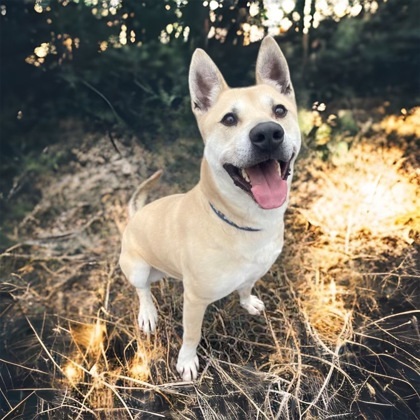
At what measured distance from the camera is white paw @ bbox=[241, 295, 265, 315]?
2.38 meters

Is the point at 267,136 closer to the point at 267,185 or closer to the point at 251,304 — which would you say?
the point at 267,185

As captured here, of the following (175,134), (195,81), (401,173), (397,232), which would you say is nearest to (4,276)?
(175,134)

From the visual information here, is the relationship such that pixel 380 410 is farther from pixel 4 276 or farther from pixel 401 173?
pixel 4 276

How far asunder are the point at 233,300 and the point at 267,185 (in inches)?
42.7

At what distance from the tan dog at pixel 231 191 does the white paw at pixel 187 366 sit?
90mm

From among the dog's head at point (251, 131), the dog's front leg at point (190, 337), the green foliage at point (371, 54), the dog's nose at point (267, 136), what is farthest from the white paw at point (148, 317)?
the green foliage at point (371, 54)

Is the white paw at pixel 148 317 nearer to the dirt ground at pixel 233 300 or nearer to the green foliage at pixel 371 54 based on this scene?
the dirt ground at pixel 233 300

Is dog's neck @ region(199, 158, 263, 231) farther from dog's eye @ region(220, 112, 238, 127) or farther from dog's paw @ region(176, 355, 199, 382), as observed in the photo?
dog's paw @ region(176, 355, 199, 382)

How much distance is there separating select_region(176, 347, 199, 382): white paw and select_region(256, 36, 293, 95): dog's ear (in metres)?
1.41

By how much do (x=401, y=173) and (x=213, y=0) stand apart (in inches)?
80.8

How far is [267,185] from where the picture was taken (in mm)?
1599

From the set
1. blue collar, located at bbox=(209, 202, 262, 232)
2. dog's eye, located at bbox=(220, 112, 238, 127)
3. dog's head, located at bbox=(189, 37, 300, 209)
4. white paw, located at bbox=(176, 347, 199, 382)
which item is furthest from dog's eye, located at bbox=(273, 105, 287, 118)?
white paw, located at bbox=(176, 347, 199, 382)

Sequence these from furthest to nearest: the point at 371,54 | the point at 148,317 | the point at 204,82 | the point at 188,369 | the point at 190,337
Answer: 1. the point at 371,54
2. the point at 148,317
3. the point at 188,369
4. the point at 190,337
5. the point at 204,82

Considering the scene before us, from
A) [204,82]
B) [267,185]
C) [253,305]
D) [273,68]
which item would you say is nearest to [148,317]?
[253,305]
